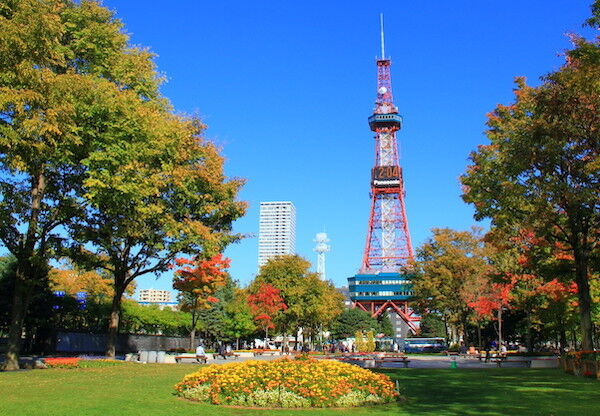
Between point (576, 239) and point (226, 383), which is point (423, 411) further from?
point (576, 239)

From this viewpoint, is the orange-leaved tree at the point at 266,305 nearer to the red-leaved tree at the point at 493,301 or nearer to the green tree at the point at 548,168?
the red-leaved tree at the point at 493,301

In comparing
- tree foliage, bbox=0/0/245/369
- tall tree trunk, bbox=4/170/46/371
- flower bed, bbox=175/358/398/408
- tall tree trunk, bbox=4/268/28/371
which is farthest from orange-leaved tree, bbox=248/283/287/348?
flower bed, bbox=175/358/398/408

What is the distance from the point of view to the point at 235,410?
37.4ft

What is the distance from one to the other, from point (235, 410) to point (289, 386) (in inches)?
60.1

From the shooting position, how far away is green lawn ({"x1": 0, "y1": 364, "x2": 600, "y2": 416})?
1104 centimetres

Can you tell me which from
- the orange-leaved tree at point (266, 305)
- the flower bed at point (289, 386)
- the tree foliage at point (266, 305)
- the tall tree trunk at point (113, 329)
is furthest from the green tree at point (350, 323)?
the flower bed at point (289, 386)

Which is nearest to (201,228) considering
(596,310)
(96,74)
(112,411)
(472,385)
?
(96,74)

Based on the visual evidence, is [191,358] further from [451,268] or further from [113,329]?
[451,268]

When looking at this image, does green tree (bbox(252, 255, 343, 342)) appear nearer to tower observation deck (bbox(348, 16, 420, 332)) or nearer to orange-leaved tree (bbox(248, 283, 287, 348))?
orange-leaved tree (bbox(248, 283, 287, 348))

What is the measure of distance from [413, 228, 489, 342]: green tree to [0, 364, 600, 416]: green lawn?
33.4m

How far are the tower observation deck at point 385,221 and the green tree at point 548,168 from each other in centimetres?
9316

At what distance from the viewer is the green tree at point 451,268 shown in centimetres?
5184

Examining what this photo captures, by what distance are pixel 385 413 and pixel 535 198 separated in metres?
15.9

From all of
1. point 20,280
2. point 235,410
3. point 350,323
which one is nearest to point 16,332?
point 20,280
